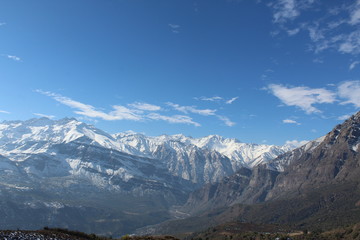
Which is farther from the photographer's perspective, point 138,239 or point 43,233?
point 138,239

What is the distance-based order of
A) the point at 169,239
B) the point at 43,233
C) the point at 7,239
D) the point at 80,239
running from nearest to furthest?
1. the point at 7,239
2. the point at 43,233
3. the point at 80,239
4. the point at 169,239

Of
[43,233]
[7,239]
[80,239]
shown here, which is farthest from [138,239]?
[7,239]

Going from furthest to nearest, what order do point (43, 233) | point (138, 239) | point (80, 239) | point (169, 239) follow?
point (169, 239)
point (138, 239)
point (80, 239)
point (43, 233)

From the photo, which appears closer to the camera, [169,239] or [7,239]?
[7,239]

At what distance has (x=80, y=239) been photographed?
73.9 m

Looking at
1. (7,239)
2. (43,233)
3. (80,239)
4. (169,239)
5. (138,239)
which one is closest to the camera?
(7,239)

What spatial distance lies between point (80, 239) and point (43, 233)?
28.9 feet

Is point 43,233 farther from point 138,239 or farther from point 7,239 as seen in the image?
point 138,239

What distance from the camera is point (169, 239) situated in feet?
334

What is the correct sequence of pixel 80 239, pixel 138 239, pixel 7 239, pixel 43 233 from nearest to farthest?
pixel 7 239, pixel 43 233, pixel 80 239, pixel 138 239

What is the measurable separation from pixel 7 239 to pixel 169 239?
5253cm

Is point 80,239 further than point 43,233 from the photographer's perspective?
Yes

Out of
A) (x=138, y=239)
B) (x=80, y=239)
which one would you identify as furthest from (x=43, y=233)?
(x=138, y=239)

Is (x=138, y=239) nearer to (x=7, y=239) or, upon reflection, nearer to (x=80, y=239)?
(x=80, y=239)
